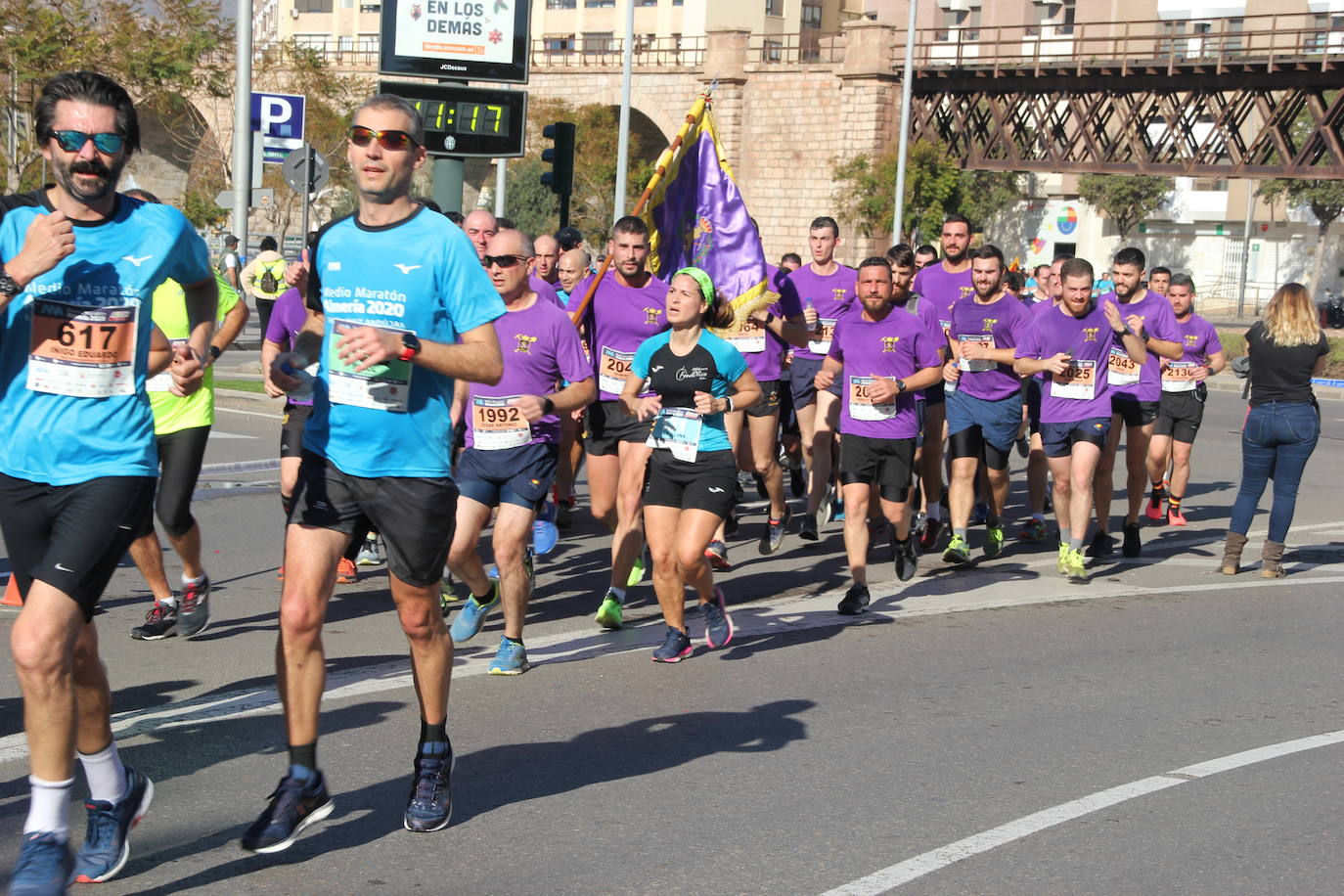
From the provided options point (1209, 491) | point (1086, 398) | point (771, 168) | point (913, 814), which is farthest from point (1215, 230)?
point (913, 814)

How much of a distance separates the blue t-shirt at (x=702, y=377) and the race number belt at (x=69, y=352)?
3619mm

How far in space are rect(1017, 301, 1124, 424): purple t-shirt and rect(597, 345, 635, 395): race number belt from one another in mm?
3006

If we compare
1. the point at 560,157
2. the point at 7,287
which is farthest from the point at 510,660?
the point at 560,157

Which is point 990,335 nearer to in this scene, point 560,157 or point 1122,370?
point 1122,370

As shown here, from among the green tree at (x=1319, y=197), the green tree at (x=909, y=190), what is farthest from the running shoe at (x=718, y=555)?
the green tree at (x=1319, y=197)

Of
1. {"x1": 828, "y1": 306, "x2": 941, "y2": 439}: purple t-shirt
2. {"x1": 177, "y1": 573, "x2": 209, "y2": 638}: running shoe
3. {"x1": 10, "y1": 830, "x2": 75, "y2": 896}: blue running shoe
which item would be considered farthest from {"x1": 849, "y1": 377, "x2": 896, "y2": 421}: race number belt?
{"x1": 10, "y1": 830, "x2": 75, "y2": 896}: blue running shoe

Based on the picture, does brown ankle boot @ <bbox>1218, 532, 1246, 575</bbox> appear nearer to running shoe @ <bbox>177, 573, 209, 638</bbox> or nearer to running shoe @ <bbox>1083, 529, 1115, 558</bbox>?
running shoe @ <bbox>1083, 529, 1115, 558</bbox>

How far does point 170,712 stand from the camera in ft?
19.9

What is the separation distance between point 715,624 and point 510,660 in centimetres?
114

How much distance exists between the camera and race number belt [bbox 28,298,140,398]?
13.9 ft

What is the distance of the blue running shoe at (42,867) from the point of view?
3.93 m

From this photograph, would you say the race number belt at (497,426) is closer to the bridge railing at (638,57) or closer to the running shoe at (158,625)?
the running shoe at (158,625)

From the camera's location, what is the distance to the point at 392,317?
181 inches

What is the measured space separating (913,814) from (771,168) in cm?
5609
